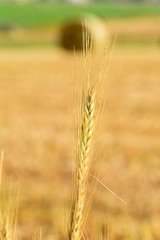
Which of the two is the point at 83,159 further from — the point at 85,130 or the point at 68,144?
the point at 68,144

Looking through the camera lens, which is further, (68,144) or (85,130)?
(68,144)

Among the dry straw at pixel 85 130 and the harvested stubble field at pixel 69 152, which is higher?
the dry straw at pixel 85 130

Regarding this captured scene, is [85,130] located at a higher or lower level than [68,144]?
higher

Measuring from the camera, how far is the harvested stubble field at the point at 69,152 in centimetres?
322

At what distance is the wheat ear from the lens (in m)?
0.75

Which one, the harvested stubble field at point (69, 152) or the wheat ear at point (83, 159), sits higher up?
the wheat ear at point (83, 159)

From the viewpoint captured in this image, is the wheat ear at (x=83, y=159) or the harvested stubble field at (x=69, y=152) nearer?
the wheat ear at (x=83, y=159)

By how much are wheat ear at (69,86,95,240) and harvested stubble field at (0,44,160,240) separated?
0.05 metres

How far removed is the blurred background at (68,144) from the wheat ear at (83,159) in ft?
0.10

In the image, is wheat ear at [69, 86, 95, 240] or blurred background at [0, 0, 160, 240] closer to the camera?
wheat ear at [69, 86, 95, 240]

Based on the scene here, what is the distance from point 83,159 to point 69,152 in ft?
15.9

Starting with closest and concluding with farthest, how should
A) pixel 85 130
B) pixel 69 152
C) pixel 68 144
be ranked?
pixel 85 130 → pixel 69 152 → pixel 68 144

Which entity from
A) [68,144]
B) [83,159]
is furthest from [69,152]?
[83,159]

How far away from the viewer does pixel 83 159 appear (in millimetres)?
749
